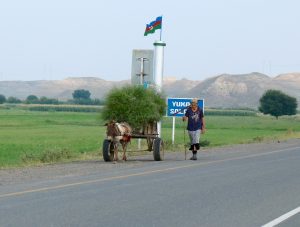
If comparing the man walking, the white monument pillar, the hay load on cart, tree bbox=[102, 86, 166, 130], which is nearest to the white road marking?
the man walking

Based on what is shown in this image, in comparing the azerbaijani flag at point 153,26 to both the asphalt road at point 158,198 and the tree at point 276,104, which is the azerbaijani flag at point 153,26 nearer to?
the asphalt road at point 158,198

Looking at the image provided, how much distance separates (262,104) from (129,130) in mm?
158474

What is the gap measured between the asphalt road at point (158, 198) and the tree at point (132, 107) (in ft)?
15.2

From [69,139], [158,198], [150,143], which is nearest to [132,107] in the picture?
[150,143]

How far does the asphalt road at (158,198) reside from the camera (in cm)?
1192

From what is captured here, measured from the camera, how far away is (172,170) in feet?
71.2

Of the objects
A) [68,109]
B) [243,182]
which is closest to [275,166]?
[243,182]

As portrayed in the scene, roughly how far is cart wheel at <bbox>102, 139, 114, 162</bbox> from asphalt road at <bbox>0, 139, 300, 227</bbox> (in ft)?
9.51

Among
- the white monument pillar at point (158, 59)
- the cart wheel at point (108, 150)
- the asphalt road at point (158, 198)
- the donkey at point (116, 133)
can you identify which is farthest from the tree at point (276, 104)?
the asphalt road at point (158, 198)

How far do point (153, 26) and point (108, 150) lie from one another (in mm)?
12550

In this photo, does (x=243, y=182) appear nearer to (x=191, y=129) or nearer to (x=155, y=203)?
(x=155, y=203)

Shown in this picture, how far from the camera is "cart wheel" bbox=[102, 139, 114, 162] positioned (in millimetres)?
25531

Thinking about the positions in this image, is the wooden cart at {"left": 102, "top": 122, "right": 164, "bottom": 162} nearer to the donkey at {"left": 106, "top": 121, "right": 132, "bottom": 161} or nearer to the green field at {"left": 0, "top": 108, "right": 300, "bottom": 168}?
the donkey at {"left": 106, "top": 121, "right": 132, "bottom": 161}

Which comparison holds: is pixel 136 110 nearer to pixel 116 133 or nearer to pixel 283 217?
pixel 116 133
